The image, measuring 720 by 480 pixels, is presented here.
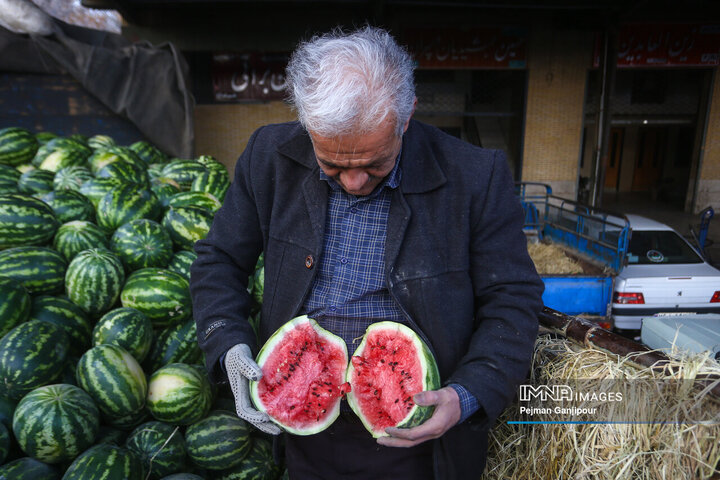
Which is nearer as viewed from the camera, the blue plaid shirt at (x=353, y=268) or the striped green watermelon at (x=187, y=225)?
the blue plaid shirt at (x=353, y=268)

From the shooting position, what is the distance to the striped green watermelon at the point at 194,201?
3201 millimetres

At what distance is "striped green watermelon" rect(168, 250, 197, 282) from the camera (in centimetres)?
274

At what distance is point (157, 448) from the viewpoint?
2.03 m

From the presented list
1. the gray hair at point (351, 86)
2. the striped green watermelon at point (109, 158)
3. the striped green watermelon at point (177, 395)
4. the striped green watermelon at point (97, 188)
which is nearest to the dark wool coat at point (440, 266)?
the gray hair at point (351, 86)

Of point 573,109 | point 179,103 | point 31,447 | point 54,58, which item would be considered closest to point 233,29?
point 179,103

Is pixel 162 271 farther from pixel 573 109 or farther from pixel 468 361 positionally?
pixel 573 109

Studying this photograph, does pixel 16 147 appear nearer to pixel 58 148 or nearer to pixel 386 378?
pixel 58 148

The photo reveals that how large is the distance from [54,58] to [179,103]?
1577mm

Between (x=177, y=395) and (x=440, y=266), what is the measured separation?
4.68 feet

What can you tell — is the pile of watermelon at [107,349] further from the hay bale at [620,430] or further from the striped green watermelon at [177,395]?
the hay bale at [620,430]

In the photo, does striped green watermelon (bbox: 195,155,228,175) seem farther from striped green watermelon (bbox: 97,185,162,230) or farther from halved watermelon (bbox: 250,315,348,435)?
halved watermelon (bbox: 250,315,348,435)

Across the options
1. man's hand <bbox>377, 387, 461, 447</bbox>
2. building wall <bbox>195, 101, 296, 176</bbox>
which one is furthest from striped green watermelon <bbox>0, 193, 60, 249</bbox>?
building wall <bbox>195, 101, 296, 176</bbox>

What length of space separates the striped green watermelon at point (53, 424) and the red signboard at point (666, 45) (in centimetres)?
1271

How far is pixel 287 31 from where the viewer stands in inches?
417
